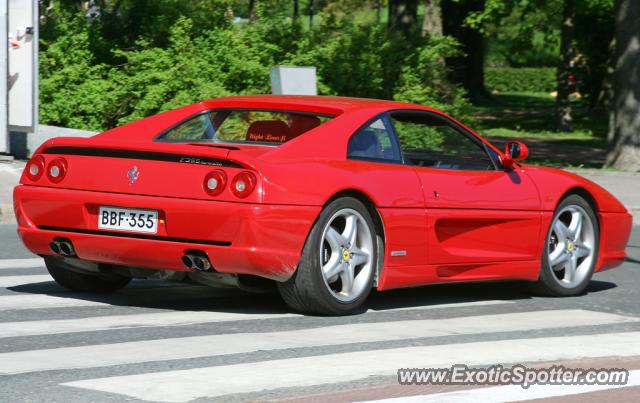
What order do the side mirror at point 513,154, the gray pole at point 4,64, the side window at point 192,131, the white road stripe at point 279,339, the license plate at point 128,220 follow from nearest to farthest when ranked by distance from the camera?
the white road stripe at point 279,339, the license plate at point 128,220, the side window at point 192,131, the side mirror at point 513,154, the gray pole at point 4,64

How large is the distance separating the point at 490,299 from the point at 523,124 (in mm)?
33459

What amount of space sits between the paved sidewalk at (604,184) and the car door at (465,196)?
6177 mm

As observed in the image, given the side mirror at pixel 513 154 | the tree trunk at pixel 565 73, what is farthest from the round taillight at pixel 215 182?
the tree trunk at pixel 565 73

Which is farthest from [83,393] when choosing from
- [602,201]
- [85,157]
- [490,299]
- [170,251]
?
[602,201]

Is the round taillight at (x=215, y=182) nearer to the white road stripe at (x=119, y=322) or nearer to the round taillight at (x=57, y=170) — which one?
the white road stripe at (x=119, y=322)

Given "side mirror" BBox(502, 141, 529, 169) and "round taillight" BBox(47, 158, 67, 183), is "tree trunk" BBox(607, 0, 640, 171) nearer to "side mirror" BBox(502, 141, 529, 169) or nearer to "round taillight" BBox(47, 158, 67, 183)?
"side mirror" BBox(502, 141, 529, 169)

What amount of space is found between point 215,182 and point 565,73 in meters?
34.1

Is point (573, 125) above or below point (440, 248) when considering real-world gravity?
below

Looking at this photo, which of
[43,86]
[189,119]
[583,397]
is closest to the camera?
[583,397]

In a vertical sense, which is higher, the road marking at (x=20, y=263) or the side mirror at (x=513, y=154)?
the side mirror at (x=513, y=154)

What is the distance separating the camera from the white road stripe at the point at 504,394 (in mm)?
5441

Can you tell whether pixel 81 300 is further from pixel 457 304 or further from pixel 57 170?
pixel 457 304

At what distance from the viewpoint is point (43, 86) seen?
19.9m

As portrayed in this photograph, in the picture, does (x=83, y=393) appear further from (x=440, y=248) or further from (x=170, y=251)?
(x=440, y=248)
